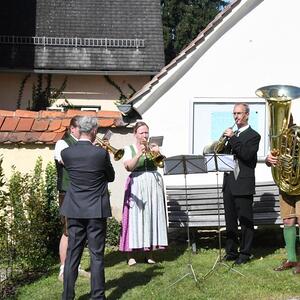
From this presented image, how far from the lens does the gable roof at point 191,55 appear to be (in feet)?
33.1

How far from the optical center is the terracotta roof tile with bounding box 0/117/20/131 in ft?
29.8

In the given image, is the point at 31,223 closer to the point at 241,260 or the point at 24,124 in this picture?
the point at 24,124

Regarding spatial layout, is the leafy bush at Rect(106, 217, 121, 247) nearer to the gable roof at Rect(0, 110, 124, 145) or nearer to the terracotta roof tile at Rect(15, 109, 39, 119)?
the gable roof at Rect(0, 110, 124, 145)

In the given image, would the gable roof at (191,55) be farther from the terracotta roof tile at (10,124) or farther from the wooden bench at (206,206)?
the terracotta roof tile at (10,124)

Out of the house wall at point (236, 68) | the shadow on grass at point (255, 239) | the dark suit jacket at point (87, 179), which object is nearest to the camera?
the dark suit jacket at point (87, 179)

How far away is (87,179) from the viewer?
6059mm

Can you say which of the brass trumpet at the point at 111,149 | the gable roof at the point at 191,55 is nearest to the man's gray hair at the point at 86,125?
the brass trumpet at the point at 111,149

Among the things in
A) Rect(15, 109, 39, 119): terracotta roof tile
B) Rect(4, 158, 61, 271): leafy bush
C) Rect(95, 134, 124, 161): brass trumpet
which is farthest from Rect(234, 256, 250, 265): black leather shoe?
Rect(15, 109, 39, 119): terracotta roof tile

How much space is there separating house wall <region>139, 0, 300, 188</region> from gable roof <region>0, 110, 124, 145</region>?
1237 mm

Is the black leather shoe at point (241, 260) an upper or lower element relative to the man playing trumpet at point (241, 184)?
lower

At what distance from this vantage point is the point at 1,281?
7.27m

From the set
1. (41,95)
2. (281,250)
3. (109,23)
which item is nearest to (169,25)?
(109,23)

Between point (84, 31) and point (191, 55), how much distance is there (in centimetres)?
886

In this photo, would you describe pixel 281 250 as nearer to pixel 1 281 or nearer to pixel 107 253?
pixel 107 253
